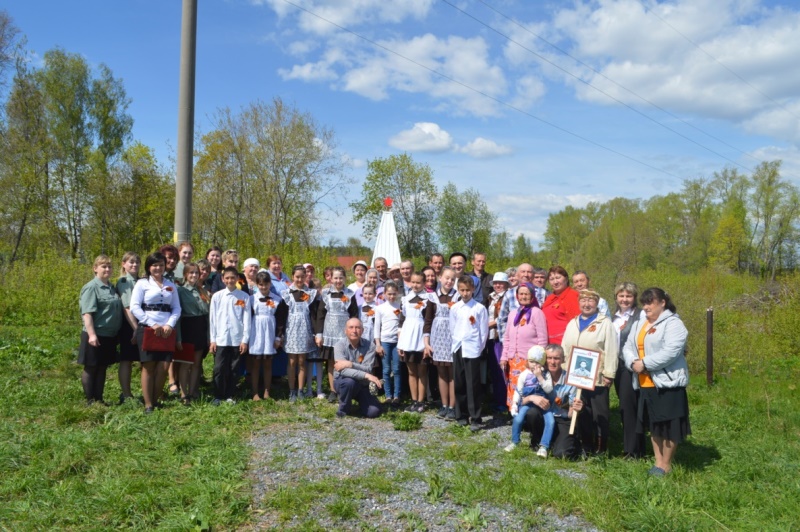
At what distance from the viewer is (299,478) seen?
16.6ft

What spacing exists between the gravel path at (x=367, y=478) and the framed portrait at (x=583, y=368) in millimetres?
815

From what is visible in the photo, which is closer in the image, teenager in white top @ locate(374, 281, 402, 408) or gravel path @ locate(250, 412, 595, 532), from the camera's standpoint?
gravel path @ locate(250, 412, 595, 532)

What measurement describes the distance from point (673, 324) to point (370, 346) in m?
3.75

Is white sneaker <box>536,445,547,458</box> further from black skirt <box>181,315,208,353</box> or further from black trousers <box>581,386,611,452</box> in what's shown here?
black skirt <box>181,315,208,353</box>

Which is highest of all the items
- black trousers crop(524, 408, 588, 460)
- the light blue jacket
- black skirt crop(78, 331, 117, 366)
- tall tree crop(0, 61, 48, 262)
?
tall tree crop(0, 61, 48, 262)

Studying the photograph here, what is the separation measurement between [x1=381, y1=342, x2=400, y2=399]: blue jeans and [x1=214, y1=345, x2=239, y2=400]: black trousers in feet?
6.40

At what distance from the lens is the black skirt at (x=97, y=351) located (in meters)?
6.91

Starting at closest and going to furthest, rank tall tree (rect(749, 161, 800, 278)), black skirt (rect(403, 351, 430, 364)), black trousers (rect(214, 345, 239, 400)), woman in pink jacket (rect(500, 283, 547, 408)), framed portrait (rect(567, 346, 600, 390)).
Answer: framed portrait (rect(567, 346, 600, 390)) → woman in pink jacket (rect(500, 283, 547, 408)) → black trousers (rect(214, 345, 239, 400)) → black skirt (rect(403, 351, 430, 364)) → tall tree (rect(749, 161, 800, 278))

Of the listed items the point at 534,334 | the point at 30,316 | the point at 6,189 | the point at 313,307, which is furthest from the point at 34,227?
the point at 534,334

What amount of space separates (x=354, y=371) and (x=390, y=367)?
1.00 m

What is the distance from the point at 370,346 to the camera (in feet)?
25.4

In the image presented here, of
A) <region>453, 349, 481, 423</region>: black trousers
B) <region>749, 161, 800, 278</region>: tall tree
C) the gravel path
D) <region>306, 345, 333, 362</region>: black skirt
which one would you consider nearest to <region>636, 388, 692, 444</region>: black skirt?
the gravel path

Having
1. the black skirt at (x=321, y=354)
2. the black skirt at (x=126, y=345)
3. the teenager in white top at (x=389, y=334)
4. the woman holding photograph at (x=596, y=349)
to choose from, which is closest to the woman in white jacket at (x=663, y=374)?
the woman holding photograph at (x=596, y=349)

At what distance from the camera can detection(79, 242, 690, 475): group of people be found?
5832mm
